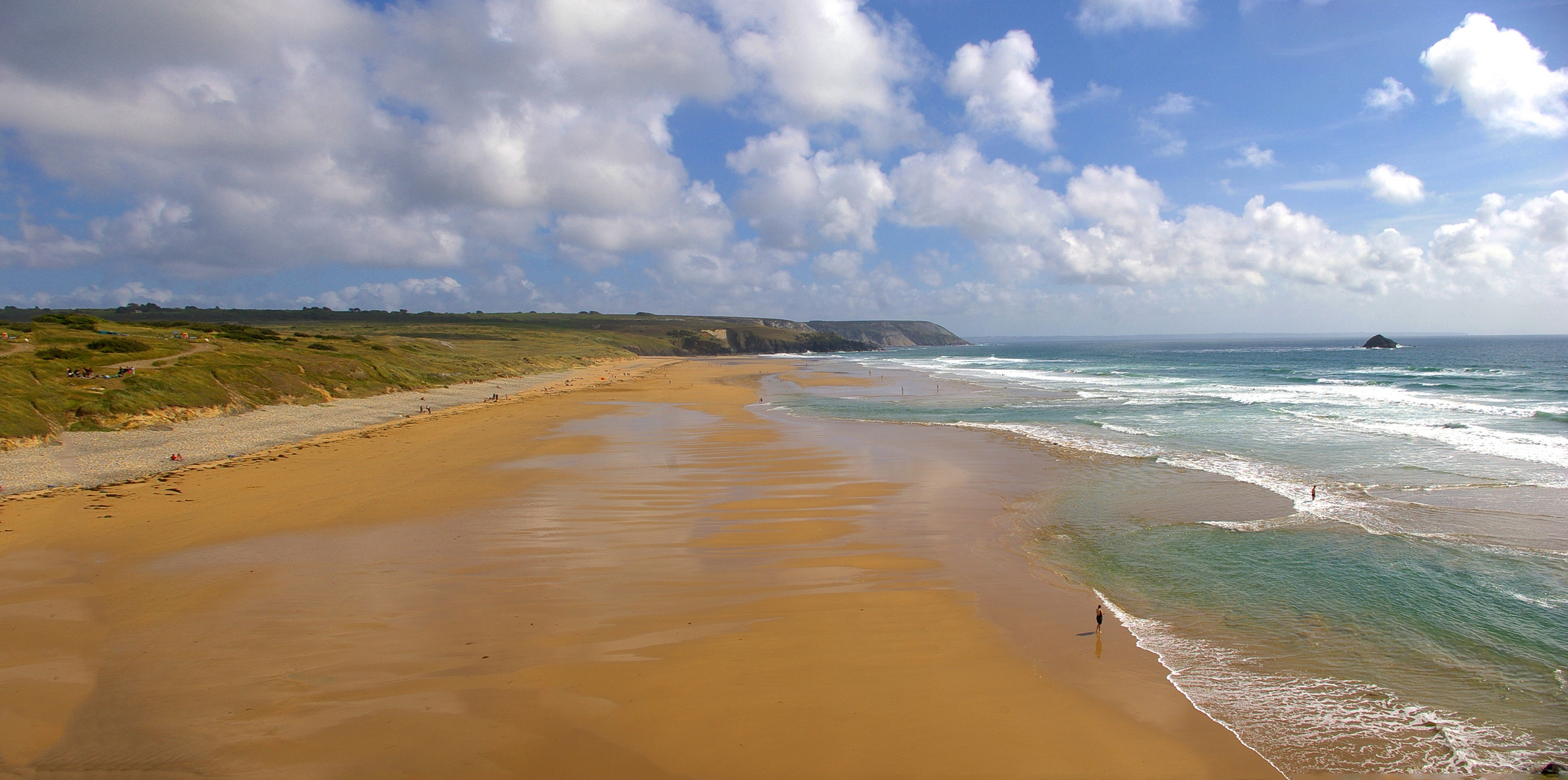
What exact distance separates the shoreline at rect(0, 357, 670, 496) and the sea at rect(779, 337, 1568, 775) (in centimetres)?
1973

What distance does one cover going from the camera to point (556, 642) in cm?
714

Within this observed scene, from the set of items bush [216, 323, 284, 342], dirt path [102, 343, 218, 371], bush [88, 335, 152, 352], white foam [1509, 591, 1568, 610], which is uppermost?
bush [216, 323, 284, 342]

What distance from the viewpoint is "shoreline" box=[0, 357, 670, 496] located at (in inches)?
563

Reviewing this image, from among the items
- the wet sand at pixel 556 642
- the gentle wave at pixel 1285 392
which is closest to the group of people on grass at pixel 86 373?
the wet sand at pixel 556 642

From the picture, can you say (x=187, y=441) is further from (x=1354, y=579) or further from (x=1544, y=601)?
(x=1544, y=601)

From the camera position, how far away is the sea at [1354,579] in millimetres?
5969

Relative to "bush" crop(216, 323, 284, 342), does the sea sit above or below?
Answer: below

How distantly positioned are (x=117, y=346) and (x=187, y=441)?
14624 mm

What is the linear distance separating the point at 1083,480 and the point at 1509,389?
41696 millimetres

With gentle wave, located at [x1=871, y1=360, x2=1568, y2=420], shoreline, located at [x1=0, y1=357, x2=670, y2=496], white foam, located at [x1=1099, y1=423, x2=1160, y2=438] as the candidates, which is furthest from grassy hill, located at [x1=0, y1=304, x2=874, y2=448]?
gentle wave, located at [x1=871, y1=360, x2=1568, y2=420]

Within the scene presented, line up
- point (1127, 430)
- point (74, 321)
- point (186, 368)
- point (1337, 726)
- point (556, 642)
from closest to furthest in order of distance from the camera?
point (1337, 726) < point (556, 642) < point (1127, 430) < point (186, 368) < point (74, 321)

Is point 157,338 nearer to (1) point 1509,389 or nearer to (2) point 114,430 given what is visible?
(2) point 114,430

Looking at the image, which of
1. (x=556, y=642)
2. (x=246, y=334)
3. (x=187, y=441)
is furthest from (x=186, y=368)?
(x=556, y=642)

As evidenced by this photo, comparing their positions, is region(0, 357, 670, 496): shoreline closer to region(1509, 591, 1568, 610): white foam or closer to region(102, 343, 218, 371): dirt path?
region(102, 343, 218, 371): dirt path
